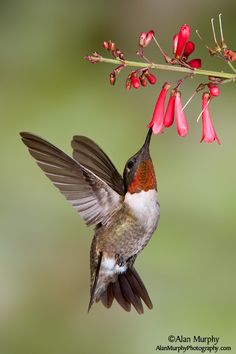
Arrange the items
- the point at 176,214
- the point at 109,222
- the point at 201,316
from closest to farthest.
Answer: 1. the point at 109,222
2. the point at 201,316
3. the point at 176,214

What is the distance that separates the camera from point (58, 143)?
3717mm

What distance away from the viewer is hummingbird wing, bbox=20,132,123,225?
1.62 metres

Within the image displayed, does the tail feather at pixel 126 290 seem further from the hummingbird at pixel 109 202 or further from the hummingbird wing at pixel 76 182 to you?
the hummingbird wing at pixel 76 182

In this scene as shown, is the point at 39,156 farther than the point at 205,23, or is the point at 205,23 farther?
the point at 205,23

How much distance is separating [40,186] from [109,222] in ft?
5.27

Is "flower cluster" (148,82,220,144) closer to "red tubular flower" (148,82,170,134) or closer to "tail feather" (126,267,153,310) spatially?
"red tubular flower" (148,82,170,134)

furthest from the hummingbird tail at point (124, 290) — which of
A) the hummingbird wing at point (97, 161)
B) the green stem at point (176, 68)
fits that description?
the green stem at point (176, 68)

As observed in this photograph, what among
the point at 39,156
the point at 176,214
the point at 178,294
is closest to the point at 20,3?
the point at 176,214

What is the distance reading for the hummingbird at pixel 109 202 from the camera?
1.75 m

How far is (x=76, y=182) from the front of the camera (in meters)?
1.83

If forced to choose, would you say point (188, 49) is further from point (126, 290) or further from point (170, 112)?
point (126, 290)

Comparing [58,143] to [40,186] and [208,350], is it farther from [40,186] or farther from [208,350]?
[208,350]

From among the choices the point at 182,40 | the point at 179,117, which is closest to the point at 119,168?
the point at 179,117

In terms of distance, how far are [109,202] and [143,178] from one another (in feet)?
0.61
